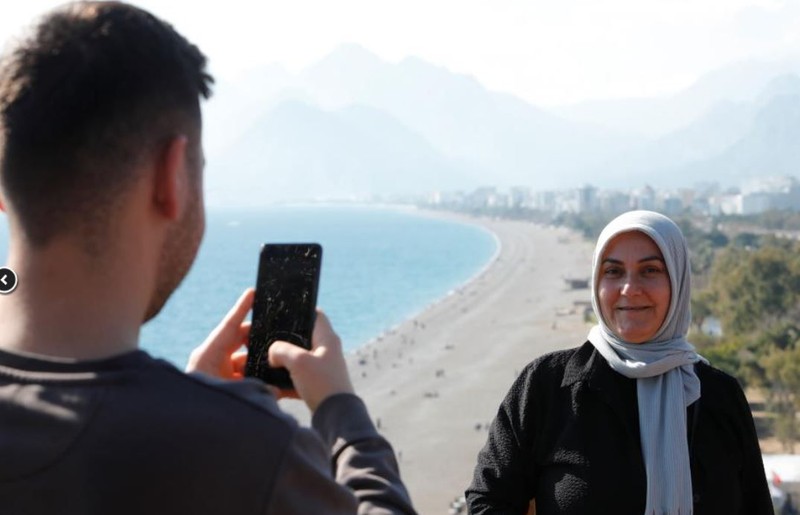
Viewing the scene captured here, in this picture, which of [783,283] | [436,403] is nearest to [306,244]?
[436,403]

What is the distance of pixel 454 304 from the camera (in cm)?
3831

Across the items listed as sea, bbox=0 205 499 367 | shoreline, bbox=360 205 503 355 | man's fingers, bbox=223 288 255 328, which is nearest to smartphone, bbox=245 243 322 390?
man's fingers, bbox=223 288 255 328

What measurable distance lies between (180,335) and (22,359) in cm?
3831

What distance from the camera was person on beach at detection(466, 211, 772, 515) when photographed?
5.87ft

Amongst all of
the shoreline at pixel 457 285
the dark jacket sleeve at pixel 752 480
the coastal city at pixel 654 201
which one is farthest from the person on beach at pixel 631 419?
the coastal city at pixel 654 201

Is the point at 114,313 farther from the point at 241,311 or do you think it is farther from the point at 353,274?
the point at 353,274

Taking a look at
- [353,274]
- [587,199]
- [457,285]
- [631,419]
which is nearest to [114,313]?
[631,419]

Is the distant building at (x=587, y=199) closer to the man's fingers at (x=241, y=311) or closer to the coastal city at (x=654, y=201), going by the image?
A: the coastal city at (x=654, y=201)

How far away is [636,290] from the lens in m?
1.91

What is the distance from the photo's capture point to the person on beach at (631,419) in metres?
1.79

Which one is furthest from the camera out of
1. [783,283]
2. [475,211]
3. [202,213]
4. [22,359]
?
[475,211]

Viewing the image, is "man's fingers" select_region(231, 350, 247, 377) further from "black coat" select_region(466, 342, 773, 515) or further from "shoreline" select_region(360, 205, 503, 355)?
"shoreline" select_region(360, 205, 503, 355)

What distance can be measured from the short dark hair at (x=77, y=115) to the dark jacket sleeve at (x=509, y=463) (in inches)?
48.5

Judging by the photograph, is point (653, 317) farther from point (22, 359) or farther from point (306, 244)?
point (22, 359)
